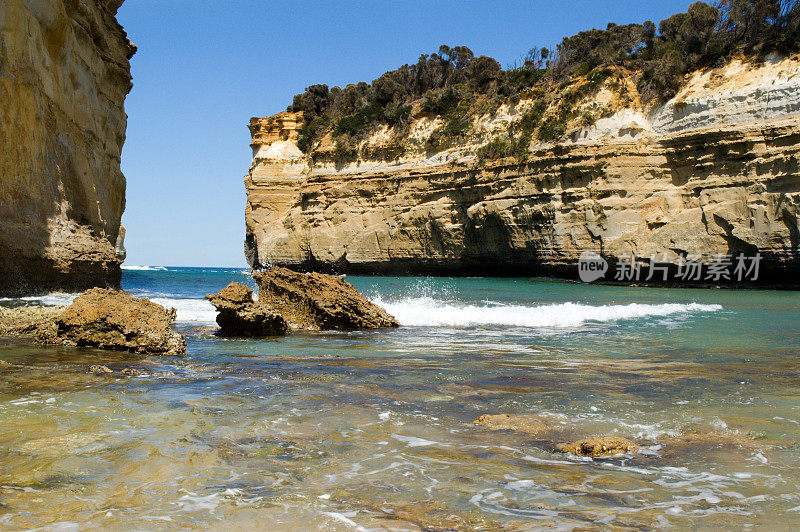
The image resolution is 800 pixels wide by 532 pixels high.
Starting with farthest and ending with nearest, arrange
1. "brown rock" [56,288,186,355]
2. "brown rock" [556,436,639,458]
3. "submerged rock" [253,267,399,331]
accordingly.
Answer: "submerged rock" [253,267,399,331], "brown rock" [56,288,186,355], "brown rock" [556,436,639,458]

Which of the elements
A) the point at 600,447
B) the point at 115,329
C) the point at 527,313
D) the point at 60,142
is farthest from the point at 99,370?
the point at 527,313

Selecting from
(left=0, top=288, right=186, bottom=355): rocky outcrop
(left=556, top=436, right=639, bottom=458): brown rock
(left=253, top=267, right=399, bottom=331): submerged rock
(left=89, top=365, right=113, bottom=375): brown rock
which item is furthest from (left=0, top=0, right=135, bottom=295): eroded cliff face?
(left=556, top=436, right=639, bottom=458): brown rock

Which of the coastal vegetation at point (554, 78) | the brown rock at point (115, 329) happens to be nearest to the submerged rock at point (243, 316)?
the brown rock at point (115, 329)

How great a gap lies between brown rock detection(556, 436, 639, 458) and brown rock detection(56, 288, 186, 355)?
17.4 feet

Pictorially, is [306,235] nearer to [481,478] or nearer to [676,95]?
[676,95]

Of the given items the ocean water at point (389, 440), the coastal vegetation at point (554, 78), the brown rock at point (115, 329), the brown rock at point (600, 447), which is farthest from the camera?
the coastal vegetation at point (554, 78)

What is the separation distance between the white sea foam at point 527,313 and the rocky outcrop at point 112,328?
5561 mm

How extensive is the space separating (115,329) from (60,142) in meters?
8.65

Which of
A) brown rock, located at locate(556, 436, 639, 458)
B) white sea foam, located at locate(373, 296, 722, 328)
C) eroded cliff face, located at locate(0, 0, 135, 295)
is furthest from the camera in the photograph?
white sea foam, located at locate(373, 296, 722, 328)

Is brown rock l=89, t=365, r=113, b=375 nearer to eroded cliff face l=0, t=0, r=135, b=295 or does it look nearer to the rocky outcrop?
the rocky outcrop

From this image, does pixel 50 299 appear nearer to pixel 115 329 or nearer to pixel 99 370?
pixel 115 329

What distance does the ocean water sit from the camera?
253cm

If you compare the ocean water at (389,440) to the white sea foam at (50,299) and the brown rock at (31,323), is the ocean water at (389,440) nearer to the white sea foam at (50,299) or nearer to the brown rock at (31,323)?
the brown rock at (31,323)

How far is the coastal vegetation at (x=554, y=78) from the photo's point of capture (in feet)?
86.8
